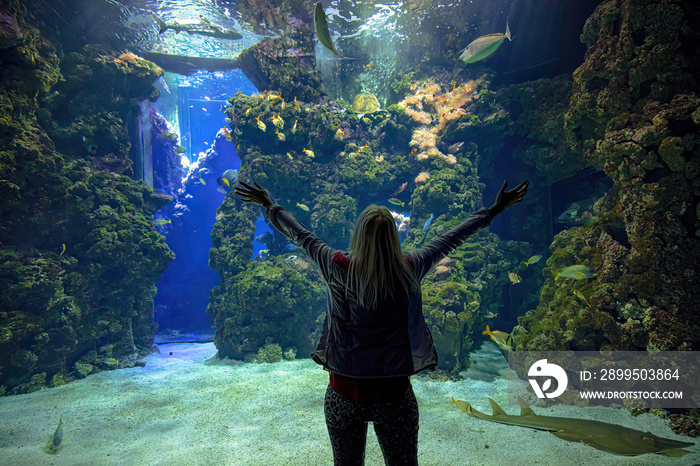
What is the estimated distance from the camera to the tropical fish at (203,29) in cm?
1324

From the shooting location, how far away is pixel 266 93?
10.7 meters

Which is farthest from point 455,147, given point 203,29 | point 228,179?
point 203,29

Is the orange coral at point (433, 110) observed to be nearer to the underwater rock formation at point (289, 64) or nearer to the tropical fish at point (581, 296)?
the underwater rock formation at point (289, 64)

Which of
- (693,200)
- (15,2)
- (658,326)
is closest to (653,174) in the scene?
(693,200)

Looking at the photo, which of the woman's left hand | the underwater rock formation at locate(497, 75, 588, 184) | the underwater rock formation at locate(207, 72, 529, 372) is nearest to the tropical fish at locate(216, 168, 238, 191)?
the underwater rock formation at locate(207, 72, 529, 372)

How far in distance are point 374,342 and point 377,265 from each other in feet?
1.36

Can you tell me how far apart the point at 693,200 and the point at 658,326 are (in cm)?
178

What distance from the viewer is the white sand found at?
→ 3.29 meters

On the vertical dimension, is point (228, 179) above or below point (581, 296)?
above

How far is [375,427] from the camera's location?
152 cm

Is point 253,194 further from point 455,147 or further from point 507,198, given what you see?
point 455,147

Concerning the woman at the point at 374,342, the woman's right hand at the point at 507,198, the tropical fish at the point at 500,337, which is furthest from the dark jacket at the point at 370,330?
the tropical fish at the point at 500,337

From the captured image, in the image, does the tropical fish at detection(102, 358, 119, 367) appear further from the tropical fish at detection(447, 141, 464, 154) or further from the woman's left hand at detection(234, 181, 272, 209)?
the tropical fish at detection(447, 141, 464, 154)

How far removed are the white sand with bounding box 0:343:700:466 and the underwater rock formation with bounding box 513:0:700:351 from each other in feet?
3.86
